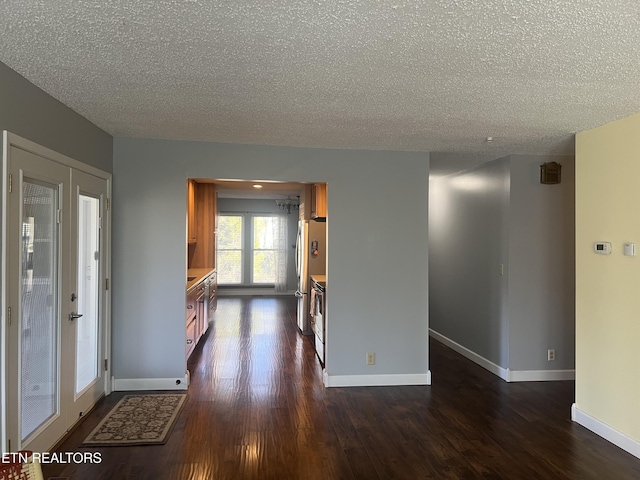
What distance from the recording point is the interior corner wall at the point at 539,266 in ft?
13.3

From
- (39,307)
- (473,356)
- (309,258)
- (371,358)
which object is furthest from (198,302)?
(473,356)

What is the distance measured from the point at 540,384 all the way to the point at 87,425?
13.3 ft

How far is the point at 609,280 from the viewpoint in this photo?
2875 millimetres

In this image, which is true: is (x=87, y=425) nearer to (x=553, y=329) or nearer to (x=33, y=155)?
(x=33, y=155)

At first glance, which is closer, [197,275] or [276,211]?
[197,275]

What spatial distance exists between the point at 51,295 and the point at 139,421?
116cm

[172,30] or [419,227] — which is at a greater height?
[172,30]

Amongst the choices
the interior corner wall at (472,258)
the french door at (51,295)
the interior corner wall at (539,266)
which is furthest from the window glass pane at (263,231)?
the interior corner wall at (539,266)

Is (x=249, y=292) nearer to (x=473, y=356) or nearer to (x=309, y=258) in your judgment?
(x=309, y=258)

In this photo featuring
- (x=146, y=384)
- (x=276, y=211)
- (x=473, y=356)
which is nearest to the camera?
(x=146, y=384)

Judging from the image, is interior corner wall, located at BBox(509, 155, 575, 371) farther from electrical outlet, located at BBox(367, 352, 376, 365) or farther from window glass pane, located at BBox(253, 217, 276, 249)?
window glass pane, located at BBox(253, 217, 276, 249)

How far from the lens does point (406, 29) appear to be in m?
1.64

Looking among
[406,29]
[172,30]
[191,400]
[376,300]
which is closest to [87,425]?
[191,400]

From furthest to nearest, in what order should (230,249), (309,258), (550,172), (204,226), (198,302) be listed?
(230,249)
(204,226)
(309,258)
(198,302)
(550,172)
